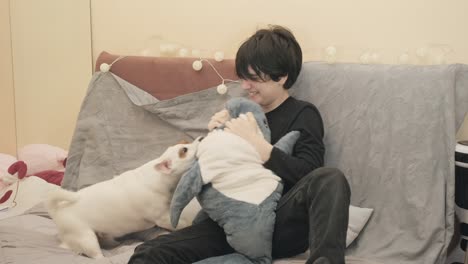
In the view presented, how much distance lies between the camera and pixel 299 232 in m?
1.22

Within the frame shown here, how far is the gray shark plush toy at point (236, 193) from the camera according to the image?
1.19m

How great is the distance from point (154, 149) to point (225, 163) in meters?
0.52

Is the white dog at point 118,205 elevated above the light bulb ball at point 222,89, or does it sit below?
below

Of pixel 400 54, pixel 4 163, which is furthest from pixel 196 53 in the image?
pixel 4 163

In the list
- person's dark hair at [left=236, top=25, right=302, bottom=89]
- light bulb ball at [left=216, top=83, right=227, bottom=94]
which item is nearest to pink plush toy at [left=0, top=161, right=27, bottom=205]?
light bulb ball at [left=216, top=83, right=227, bottom=94]

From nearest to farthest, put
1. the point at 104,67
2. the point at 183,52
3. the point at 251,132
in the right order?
the point at 251,132
the point at 104,67
the point at 183,52

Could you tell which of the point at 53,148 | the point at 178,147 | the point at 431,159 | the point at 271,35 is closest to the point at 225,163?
the point at 178,147

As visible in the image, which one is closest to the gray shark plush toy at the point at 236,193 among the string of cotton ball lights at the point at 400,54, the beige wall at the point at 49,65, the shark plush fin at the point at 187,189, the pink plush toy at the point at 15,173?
the shark plush fin at the point at 187,189

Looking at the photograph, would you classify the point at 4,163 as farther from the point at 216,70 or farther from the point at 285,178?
the point at 285,178

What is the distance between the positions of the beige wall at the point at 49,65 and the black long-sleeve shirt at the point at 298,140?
1060 millimetres

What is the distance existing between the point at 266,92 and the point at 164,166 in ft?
1.28

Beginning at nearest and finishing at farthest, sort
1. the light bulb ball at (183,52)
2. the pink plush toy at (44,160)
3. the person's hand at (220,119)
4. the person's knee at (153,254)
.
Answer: the person's knee at (153,254), the person's hand at (220,119), the light bulb ball at (183,52), the pink plush toy at (44,160)

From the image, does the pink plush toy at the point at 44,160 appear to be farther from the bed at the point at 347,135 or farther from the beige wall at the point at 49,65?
the bed at the point at 347,135

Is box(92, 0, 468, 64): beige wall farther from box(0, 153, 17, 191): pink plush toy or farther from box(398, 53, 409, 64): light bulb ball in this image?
box(0, 153, 17, 191): pink plush toy
